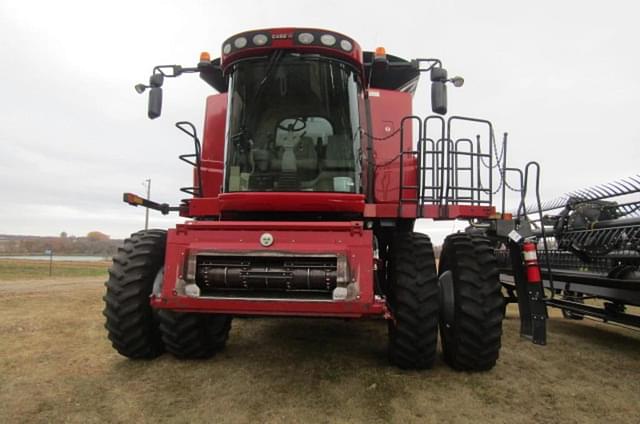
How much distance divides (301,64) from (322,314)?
217 centimetres

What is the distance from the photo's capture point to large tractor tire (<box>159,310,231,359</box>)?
412 cm

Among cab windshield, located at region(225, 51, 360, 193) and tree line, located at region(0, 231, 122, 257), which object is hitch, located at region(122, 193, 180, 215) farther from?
tree line, located at region(0, 231, 122, 257)

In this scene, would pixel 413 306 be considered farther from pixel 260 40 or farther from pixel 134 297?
pixel 260 40

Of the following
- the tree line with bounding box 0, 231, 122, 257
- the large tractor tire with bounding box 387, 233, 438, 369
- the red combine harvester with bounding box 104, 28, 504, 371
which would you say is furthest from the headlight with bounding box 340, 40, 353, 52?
the tree line with bounding box 0, 231, 122, 257

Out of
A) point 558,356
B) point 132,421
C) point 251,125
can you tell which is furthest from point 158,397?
point 558,356

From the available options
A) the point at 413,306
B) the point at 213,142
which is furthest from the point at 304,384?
the point at 213,142

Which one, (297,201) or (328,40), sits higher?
Answer: (328,40)

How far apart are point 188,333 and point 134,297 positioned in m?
0.58

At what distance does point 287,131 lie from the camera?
4164 mm

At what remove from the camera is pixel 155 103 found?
15.5 ft

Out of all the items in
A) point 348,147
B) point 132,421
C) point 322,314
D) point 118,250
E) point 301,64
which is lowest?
point 132,421

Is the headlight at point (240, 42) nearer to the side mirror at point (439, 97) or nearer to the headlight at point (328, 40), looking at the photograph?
the headlight at point (328, 40)

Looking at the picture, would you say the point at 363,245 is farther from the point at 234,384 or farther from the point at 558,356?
the point at 558,356

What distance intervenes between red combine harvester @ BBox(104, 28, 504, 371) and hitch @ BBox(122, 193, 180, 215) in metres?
0.04
